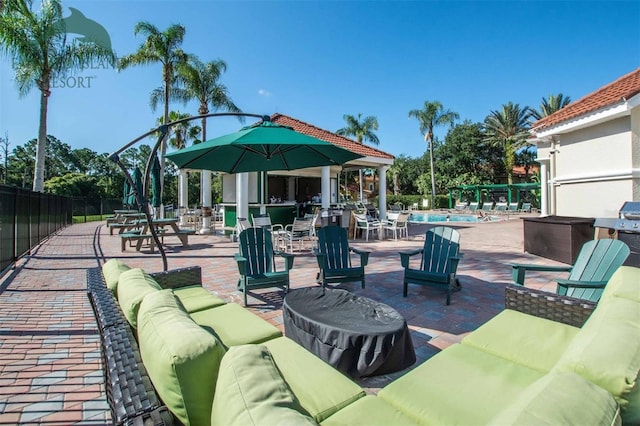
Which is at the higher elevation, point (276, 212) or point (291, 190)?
point (291, 190)

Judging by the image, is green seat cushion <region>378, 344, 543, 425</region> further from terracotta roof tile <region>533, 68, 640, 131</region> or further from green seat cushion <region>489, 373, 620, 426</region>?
terracotta roof tile <region>533, 68, 640, 131</region>

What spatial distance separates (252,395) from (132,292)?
132 centimetres

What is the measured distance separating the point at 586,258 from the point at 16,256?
30.9ft

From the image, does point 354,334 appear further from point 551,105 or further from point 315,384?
point 551,105

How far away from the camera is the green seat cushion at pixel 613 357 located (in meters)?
0.97

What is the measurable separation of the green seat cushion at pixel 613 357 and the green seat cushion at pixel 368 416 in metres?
0.66

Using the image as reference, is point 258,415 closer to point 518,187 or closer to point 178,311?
point 178,311

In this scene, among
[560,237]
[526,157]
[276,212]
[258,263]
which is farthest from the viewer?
[526,157]

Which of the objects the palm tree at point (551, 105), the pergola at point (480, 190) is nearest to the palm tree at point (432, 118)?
the pergola at point (480, 190)

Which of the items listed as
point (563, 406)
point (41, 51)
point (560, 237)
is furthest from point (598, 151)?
point (41, 51)

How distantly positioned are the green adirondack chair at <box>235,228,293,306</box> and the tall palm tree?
36.4 feet

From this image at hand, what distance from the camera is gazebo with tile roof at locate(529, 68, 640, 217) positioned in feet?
20.9

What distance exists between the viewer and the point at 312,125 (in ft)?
42.2

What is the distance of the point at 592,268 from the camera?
9.93 ft
